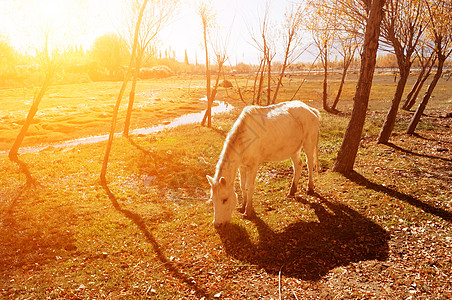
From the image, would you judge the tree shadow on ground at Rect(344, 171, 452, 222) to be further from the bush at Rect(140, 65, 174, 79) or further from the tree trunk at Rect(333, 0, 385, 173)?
the bush at Rect(140, 65, 174, 79)

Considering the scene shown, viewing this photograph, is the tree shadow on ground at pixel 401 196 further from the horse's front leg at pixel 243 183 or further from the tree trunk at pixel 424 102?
the tree trunk at pixel 424 102

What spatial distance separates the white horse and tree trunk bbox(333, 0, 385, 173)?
6.36 feet

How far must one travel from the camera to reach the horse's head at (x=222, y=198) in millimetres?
8109

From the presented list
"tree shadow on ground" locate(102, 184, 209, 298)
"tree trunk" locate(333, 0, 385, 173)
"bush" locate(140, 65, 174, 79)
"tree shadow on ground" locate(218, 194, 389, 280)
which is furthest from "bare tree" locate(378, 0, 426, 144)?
"bush" locate(140, 65, 174, 79)

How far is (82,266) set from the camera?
758 centimetres

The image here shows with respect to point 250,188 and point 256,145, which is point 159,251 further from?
point 256,145

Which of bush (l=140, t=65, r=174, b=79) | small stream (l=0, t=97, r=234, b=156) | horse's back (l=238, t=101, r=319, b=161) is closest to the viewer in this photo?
horse's back (l=238, t=101, r=319, b=161)

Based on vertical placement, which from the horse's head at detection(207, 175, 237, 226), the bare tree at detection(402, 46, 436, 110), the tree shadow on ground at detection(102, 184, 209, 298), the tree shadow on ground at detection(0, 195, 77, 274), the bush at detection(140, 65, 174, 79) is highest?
the bush at detection(140, 65, 174, 79)

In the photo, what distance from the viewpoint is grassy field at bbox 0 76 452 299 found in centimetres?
650

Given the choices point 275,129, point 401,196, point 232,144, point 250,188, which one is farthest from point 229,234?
point 401,196

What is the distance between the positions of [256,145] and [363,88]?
6.06 meters

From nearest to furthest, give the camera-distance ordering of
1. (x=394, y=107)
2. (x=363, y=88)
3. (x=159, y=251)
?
(x=159, y=251) → (x=363, y=88) → (x=394, y=107)

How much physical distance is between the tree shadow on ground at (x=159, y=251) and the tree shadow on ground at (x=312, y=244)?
1.52 metres

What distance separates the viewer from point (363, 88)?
450 inches
